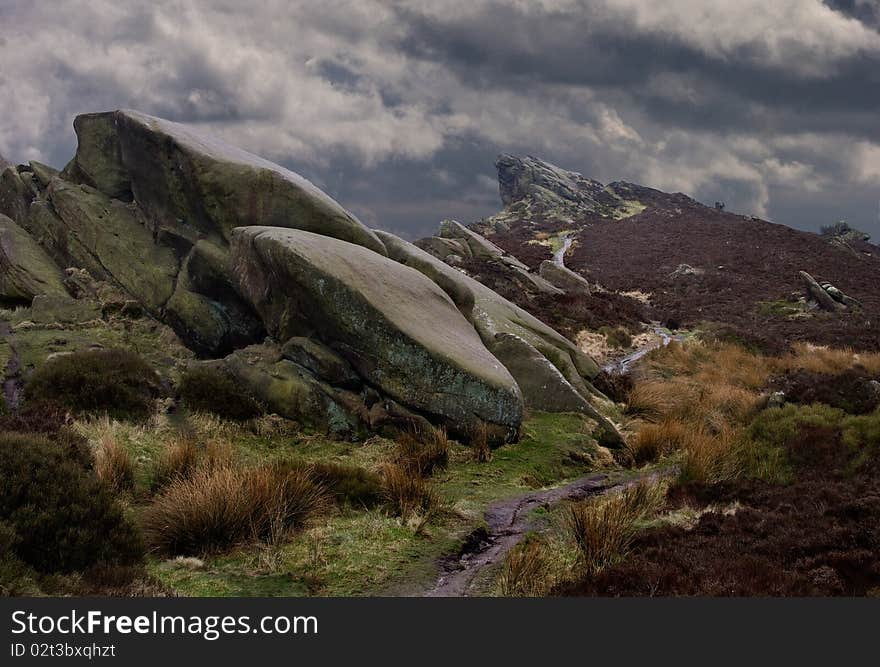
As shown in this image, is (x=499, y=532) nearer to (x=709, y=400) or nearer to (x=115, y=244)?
(x=709, y=400)

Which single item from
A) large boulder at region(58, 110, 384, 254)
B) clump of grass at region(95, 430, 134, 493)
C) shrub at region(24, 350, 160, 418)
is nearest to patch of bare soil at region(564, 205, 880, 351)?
large boulder at region(58, 110, 384, 254)

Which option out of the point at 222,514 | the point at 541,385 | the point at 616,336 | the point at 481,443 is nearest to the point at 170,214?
the point at 541,385

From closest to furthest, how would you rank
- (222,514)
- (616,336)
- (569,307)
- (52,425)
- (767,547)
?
(767,547), (222,514), (52,425), (616,336), (569,307)

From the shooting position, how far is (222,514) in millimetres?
7727

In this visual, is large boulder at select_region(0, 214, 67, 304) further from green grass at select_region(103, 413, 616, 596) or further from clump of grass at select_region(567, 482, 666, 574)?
clump of grass at select_region(567, 482, 666, 574)

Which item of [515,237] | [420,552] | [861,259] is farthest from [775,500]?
[515,237]

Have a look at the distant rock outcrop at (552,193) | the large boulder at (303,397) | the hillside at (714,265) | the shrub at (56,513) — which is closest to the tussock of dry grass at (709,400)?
the hillside at (714,265)

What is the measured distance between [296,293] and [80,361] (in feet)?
15.9

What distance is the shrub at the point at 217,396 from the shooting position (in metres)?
12.8

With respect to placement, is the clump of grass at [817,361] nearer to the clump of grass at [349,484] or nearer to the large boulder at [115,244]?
the clump of grass at [349,484]

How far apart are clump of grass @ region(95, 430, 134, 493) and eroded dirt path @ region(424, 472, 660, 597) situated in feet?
16.8

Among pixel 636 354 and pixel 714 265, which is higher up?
pixel 714 265

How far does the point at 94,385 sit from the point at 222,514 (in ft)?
20.4

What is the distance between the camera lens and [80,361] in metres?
12.7
